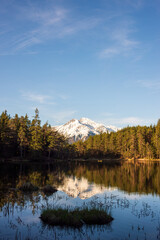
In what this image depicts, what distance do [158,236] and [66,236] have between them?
600 centimetres

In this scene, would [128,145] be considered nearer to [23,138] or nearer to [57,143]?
[57,143]

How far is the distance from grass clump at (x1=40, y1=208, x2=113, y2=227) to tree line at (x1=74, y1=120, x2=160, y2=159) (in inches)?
4532

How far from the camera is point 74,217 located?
1556 centimetres

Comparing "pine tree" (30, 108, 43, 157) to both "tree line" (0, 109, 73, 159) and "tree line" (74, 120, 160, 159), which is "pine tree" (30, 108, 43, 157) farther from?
"tree line" (74, 120, 160, 159)

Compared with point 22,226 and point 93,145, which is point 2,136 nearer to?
point 22,226

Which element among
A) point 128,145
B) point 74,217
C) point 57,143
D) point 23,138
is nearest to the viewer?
point 74,217

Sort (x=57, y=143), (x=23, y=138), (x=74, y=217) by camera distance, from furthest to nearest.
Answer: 1. (x=57, y=143)
2. (x=23, y=138)
3. (x=74, y=217)

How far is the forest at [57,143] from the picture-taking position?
9012 cm

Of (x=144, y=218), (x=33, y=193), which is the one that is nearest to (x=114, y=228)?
(x=144, y=218)

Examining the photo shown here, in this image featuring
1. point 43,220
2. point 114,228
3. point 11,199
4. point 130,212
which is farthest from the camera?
point 11,199

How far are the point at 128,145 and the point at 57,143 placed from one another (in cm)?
5227

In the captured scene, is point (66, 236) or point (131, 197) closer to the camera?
point (66, 236)

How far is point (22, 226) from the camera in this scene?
49.1 feet

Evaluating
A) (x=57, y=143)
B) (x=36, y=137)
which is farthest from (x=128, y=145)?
(x=36, y=137)
